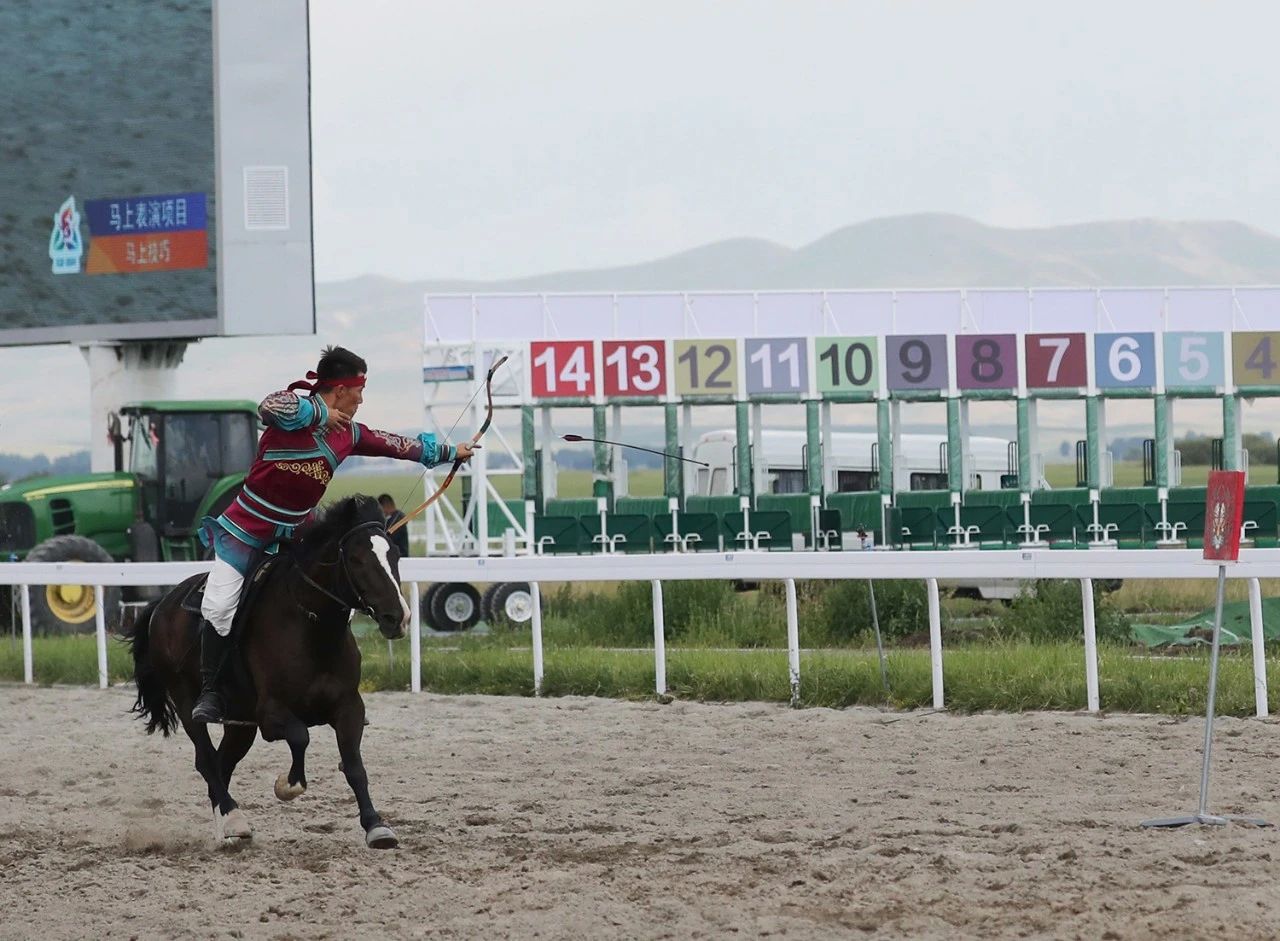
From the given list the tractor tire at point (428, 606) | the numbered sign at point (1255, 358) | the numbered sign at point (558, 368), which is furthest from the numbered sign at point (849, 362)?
the tractor tire at point (428, 606)

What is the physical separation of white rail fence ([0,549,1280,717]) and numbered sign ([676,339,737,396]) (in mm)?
10200

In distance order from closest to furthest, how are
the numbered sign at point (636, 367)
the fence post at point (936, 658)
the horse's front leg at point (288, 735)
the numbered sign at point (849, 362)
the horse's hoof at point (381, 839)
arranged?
the horse's hoof at point (381, 839) < the horse's front leg at point (288, 735) < the fence post at point (936, 658) < the numbered sign at point (636, 367) < the numbered sign at point (849, 362)

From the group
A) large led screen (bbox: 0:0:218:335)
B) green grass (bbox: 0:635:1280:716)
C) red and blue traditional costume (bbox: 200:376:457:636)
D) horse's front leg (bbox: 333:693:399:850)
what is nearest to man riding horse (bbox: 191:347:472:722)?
red and blue traditional costume (bbox: 200:376:457:636)

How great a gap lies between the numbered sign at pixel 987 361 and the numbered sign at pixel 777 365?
1.97m

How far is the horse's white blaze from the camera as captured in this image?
660cm

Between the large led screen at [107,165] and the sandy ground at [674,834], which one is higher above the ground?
the large led screen at [107,165]

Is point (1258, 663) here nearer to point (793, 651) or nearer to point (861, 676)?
point (861, 676)

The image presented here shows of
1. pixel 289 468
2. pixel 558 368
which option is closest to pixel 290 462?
pixel 289 468

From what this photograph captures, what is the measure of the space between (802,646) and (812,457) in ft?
31.2

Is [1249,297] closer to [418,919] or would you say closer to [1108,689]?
[1108,689]

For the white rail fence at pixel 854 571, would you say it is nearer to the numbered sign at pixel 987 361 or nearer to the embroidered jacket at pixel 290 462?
the embroidered jacket at pixel 290 462

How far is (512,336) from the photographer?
75.5ft

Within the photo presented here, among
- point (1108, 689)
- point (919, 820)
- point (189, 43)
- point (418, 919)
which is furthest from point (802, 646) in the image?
point (189, 43)

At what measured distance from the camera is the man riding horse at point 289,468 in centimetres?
686
